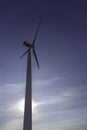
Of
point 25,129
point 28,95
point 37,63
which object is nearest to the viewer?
point 25,129

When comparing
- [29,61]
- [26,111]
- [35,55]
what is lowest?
[26,111]

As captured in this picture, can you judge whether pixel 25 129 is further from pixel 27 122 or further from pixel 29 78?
pixel 29 78

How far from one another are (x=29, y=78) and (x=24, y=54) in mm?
26262

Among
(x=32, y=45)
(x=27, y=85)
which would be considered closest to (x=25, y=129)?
(x=27, y=85)

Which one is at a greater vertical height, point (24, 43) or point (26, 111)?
point (24, 43)

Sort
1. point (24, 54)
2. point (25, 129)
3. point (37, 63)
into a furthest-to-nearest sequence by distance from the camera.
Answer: point (24, 54) → point (37, 63) → point (25, 129)

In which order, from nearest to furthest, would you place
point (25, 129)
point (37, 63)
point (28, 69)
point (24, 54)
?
point (25, 129) < point (28, 69) < point (37, 63) < point (24, 54)

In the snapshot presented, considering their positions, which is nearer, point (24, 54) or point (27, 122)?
point (27, 122)

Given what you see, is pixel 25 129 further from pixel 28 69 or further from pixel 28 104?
pixel 28 69

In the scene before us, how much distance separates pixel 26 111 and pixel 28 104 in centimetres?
243

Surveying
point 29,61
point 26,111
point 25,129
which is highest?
point 29,61

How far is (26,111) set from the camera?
64.4m

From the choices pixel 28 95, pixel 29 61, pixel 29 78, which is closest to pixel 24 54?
pixel 29 61

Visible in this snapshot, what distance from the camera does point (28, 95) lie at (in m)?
67.1
